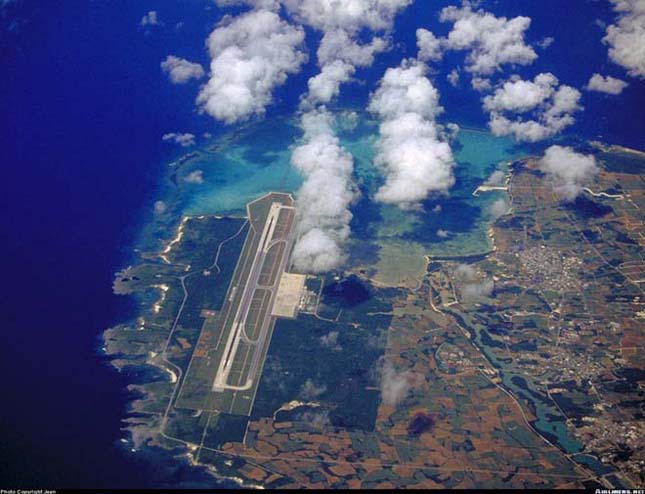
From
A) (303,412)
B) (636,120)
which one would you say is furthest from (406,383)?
(636,120)

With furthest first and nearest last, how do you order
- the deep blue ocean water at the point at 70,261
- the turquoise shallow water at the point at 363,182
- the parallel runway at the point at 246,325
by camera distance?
the turquoise shallow water at the point at 363,182, the parallel runway at the point at 246,325, the deep blue ocean water at the point at 70,261

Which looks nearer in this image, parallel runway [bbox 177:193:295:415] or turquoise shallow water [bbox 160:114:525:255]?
parallel runway [bbox 177:193:295:415]

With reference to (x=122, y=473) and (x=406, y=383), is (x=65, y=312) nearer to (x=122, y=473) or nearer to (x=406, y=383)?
(x=122, y=473)

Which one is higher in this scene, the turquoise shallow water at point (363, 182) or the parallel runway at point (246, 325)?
the turquoise shallow water at point (363, 182)

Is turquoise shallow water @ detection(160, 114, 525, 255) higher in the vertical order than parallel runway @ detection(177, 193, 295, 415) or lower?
higher

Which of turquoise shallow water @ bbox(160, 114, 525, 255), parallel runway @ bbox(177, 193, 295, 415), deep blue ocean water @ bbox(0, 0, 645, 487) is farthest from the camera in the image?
turquoise shallow water @ bbox(160, 114, 525, 255)

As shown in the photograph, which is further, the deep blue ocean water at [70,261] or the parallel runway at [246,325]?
the parallel runway at [246,325]
